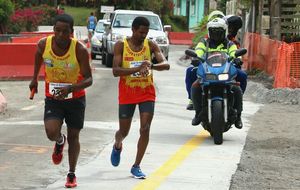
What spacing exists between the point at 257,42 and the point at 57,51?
646 inches

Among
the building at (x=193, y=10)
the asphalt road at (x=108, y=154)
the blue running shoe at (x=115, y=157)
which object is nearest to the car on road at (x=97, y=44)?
the asphalt road at (x=108, y=154)

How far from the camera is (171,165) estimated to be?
877 cm

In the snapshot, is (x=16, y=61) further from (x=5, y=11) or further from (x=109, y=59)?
(x=5, y=11)

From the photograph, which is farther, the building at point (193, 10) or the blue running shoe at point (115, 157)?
the building at point (193, 10)

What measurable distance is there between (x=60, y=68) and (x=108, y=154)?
2319 mm

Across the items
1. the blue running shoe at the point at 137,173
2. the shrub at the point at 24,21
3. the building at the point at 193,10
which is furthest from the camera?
the building at the point at 193,10

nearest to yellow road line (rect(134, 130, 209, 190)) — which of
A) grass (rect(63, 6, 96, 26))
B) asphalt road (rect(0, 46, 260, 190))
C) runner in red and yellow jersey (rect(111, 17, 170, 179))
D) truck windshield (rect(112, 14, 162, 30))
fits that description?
asphalt road (rect(0, 46, 260, 190))

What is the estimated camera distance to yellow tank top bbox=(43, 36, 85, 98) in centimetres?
732

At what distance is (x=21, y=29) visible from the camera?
44.7m

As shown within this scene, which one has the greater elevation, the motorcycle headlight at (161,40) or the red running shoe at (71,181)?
the red running shoe at (71,181)

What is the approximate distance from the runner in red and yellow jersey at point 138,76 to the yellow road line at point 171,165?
18cm

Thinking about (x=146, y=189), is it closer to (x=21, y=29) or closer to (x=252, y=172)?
(x=252, y=172)

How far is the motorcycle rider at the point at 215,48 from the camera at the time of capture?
10.8 metres

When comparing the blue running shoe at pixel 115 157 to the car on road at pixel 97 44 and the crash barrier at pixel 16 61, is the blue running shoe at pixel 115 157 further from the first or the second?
the car on road at pixel 97 44
